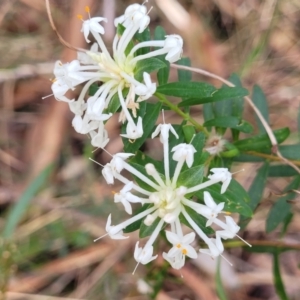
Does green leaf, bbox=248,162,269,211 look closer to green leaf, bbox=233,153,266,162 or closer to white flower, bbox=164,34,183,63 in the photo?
green leaf, bbox=233,153,266,162

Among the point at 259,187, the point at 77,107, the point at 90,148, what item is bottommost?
the point at 90,148

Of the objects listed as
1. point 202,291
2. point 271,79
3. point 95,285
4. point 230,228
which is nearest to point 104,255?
point 95,285

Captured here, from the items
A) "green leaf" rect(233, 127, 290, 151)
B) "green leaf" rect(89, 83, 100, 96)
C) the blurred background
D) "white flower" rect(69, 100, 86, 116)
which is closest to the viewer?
"white flower" rect(69, 100, 86, 116)

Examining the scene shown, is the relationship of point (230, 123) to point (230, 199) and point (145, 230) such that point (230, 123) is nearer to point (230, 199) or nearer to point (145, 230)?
point (230, 199)

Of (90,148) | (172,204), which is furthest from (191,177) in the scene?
(90,148)

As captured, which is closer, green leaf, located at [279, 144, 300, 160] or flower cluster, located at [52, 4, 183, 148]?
flower cluster, located at [52, 4, 183, 148]

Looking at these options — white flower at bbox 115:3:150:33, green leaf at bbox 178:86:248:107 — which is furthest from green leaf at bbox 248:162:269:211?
white flower at bbox 115:3:150:33
